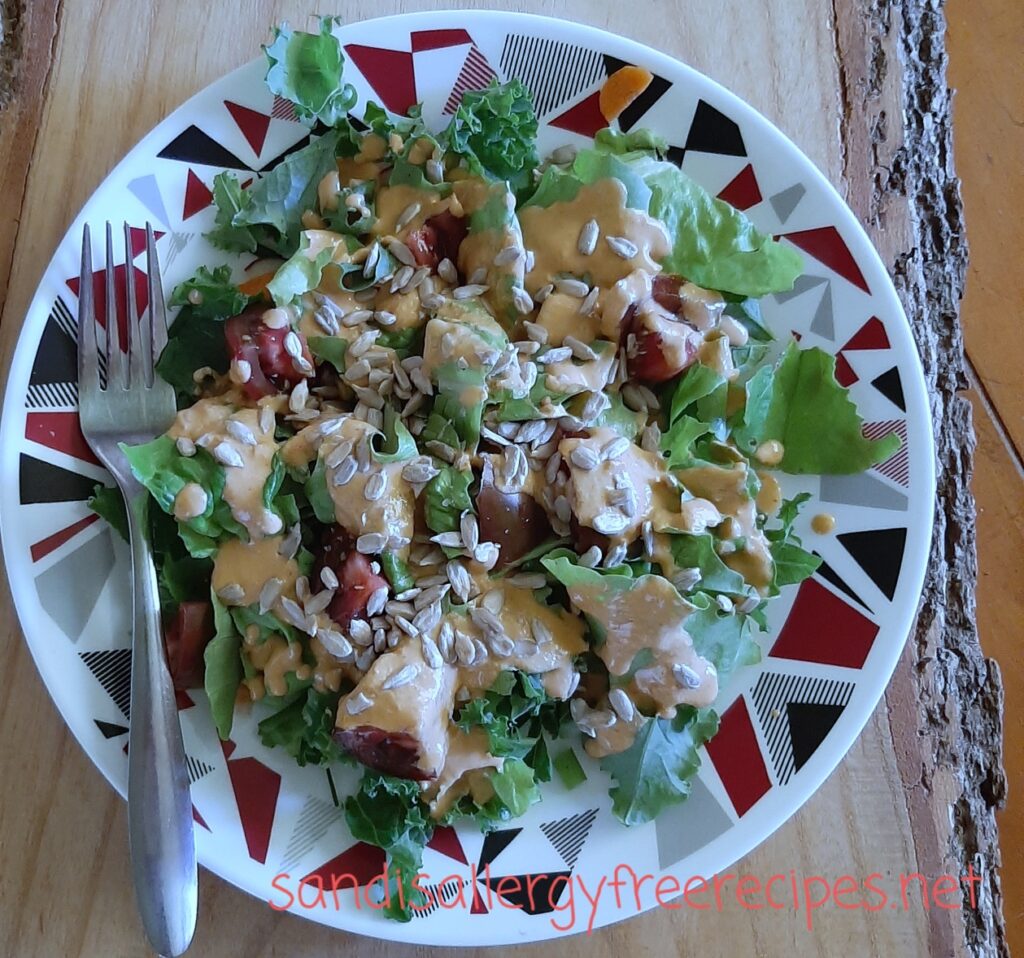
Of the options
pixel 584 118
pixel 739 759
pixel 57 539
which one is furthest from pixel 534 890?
pixel 584 118

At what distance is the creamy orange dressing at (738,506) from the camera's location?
158 cm

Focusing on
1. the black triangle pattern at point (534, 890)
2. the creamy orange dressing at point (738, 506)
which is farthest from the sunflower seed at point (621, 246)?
the black triangle pattern at point (534, 890)

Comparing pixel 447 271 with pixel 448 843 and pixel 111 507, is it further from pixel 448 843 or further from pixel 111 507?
pixel 448 843

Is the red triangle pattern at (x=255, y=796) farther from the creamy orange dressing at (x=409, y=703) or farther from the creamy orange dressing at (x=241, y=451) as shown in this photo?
the creamy orange dressing at (x=241, y=451)

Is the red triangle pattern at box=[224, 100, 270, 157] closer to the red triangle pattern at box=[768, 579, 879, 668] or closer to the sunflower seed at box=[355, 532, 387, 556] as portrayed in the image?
the sunflower seed at box=[355, 532, 387, 556]

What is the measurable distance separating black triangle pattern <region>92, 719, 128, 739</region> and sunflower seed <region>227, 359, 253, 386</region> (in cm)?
59

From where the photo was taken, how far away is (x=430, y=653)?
1479mm

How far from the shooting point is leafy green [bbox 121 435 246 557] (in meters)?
1.47

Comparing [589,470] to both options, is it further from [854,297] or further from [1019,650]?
[1019,650]

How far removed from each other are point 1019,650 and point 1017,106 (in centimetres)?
117

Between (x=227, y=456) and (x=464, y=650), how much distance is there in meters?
0.48

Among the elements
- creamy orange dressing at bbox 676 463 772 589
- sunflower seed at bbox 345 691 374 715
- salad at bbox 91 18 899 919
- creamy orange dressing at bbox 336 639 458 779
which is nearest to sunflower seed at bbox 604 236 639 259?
salad at bbox 91 18 899 919

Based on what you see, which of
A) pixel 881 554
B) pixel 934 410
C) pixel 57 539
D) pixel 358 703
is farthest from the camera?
pixel 934 410

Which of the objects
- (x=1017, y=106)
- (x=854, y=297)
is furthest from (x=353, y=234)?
(x=1017, y=106)
